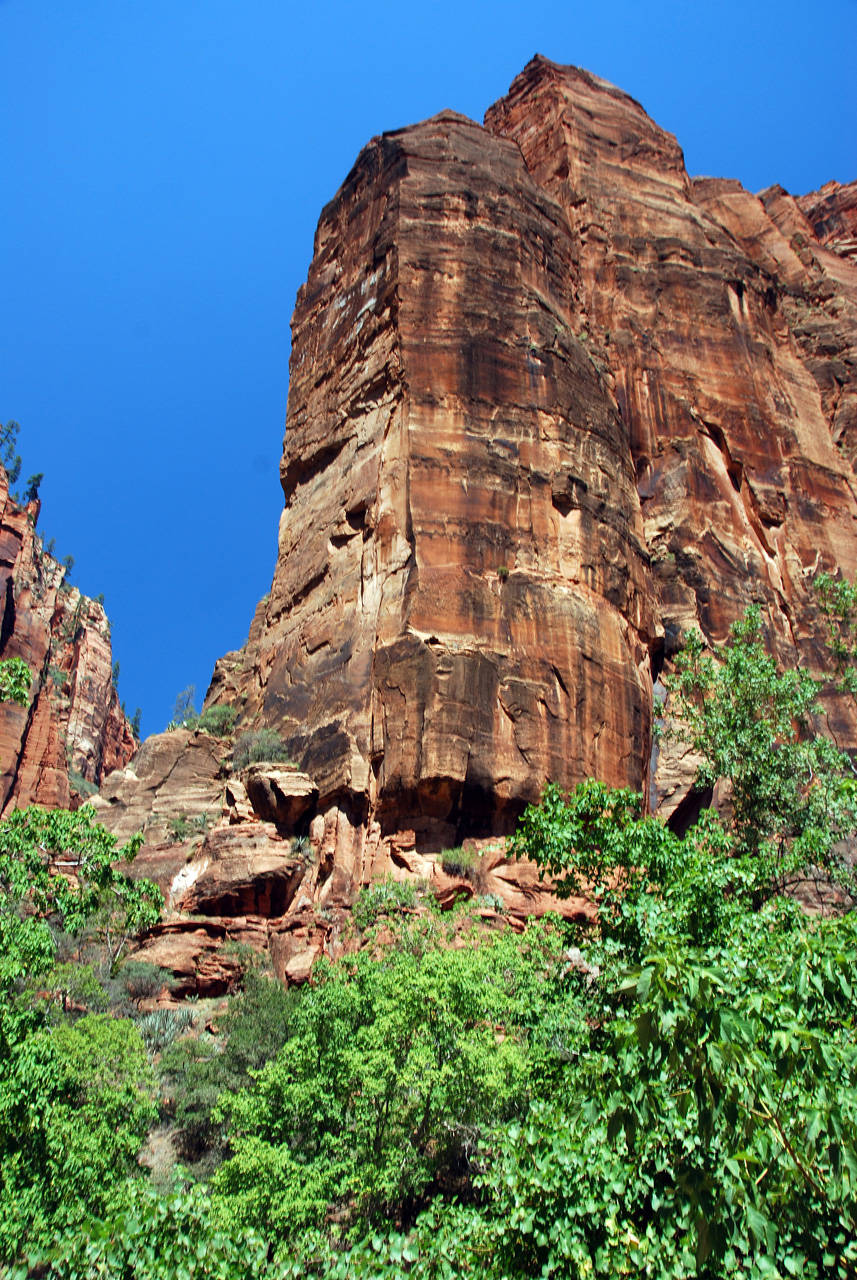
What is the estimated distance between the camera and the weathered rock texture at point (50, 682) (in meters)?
51.4

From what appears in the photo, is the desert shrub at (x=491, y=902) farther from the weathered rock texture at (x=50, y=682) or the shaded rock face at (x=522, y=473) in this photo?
the weathered rock texture at (x=50, y=682)

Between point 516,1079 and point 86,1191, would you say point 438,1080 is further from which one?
point 86,1191

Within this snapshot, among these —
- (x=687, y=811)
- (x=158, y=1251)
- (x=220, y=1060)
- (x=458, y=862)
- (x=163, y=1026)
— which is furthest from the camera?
(x=687, y=811)

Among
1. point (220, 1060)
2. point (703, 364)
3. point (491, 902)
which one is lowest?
point (220, 1060)

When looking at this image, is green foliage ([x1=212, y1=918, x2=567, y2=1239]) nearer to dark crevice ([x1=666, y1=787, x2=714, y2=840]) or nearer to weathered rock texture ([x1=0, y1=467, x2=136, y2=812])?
dark crevice ([x1=666, y1=787, x2=714, y2=840])

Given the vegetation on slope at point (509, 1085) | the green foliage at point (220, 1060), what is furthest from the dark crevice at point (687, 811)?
the green foliage at point (220, 1060)

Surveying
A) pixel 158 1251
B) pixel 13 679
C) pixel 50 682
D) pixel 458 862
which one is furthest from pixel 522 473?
pixel 50 682

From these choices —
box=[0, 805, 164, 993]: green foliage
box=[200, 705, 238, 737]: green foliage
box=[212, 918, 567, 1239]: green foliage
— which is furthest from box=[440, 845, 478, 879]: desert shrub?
box=[200, 705, 238, 737]: green foliage

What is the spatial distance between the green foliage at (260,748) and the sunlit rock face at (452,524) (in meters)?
0.45

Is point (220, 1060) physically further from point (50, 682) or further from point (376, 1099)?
point (50, 682)

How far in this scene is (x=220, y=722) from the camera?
36.8m

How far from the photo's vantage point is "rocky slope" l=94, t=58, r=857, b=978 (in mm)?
25500

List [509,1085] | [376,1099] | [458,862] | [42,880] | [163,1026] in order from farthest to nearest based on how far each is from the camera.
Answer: [458,862], [163,1026], [509,1085], [376,1099], [42,880]

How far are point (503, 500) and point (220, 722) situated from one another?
47.5 ft
